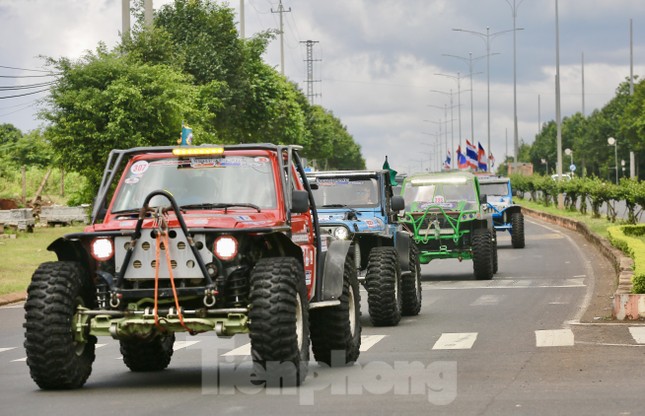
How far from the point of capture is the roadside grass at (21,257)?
29578mm

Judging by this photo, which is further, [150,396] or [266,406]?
[150,396]

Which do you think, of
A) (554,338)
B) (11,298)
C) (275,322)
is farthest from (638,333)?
(11,298)

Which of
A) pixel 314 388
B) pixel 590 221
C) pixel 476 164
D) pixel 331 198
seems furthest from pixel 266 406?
pixel 476 164

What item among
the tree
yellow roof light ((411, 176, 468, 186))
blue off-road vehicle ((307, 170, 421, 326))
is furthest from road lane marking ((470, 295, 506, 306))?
the tree

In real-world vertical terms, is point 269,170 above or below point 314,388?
above

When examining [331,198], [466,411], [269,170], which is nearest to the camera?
[466,411]

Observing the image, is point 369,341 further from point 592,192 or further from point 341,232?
point 592,192

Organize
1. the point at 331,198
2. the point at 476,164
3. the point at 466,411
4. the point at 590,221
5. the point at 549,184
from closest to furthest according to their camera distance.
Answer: the point at 466,411
the point at 331,198
the point at 590,221
the point at 549,184
the point at 476,164

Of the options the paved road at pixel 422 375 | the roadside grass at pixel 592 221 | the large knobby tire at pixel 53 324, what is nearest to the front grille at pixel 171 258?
the large knobby tire at pixel 53 324

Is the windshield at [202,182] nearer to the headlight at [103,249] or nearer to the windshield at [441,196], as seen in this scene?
the headlight at [103,249]

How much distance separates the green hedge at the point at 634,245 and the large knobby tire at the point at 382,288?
3.25 metres

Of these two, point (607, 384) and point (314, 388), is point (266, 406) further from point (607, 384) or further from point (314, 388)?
point (607, 384)

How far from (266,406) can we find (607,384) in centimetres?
293

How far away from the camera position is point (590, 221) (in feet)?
167
